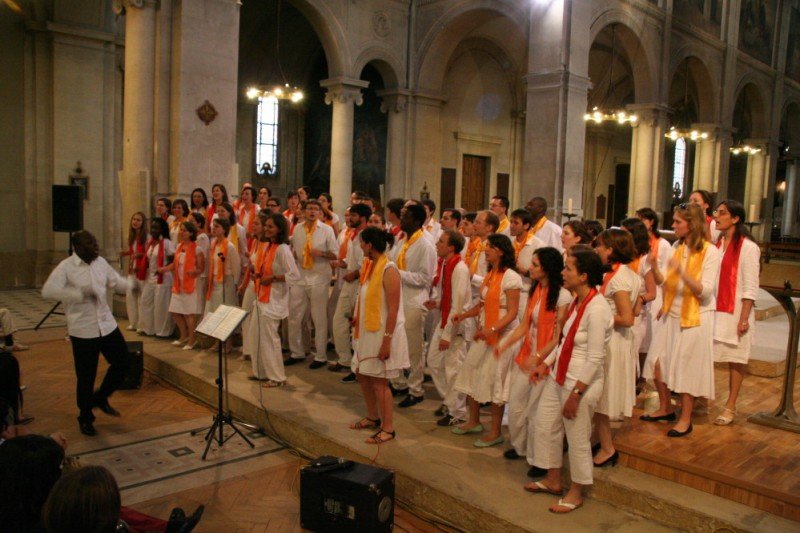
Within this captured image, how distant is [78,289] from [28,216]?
10.2 m

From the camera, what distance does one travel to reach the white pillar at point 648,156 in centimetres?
1880

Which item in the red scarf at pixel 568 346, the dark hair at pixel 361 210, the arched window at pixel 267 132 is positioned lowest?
the red scarf at pixel 568 346

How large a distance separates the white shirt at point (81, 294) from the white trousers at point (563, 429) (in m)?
4.05

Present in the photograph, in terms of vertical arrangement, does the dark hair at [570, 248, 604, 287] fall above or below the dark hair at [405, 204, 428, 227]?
below

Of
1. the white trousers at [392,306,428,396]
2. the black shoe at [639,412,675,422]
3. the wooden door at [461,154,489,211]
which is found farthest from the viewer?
the wooden door at [461,154,489,211]

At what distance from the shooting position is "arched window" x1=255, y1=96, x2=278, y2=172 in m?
20.1

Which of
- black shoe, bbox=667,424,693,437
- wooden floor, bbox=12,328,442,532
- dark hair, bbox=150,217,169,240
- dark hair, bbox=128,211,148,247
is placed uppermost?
dark hair, bbox=150,217,169,240

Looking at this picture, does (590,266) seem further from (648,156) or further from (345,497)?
(648,156)

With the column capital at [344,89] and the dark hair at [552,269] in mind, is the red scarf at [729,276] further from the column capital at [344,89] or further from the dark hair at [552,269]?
the column capital at [344,89]

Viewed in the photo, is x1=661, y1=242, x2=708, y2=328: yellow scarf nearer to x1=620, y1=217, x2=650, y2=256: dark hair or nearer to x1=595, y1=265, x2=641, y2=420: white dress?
x1=620, y1=217, x2=650, y2=256: dark hair

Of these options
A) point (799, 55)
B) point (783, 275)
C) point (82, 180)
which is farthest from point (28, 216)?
point (799, 55)

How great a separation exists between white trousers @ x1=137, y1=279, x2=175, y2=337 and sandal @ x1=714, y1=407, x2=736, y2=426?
714cm

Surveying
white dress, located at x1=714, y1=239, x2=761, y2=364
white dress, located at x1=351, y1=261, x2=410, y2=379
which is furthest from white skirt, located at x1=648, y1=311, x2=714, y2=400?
white dress, located at x1=351, y1=261, x2=410, y2=379

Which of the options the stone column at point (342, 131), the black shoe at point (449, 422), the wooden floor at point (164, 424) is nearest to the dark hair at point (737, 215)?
the black shoe at point (449, 422)
